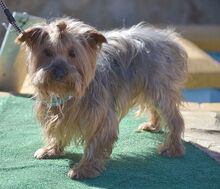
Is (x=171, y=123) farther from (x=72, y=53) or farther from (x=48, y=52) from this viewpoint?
(x=48, y=52)

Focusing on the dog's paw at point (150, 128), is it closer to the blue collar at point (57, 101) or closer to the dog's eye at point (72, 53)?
the blue collar at point (57, 101)

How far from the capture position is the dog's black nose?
14.8ft

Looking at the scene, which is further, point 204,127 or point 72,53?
point 204,127

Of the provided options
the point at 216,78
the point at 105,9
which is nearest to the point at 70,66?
the point at 216,78

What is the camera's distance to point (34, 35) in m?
4.68

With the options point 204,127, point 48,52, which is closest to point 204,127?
point 204,127

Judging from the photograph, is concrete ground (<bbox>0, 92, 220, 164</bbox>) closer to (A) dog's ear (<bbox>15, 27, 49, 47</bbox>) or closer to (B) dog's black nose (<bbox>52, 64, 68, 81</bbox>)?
(B) dog's black nose (<bbox>52, 64, 68, 81</bbox>)

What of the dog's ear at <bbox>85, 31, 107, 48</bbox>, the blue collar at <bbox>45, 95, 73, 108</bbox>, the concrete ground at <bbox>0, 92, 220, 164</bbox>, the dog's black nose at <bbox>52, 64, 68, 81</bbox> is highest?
the dog's ear at <bbox>85, 31, 107, 48</bbox>

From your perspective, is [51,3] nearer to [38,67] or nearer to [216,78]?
[216,78]

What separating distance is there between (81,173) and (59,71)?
3.06ft

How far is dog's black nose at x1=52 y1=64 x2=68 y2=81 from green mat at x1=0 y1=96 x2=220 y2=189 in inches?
34.7

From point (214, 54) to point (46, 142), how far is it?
685 centimetres

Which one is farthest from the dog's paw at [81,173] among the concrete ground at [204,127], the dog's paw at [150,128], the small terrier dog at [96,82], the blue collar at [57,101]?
the dog's paw at [150,128]

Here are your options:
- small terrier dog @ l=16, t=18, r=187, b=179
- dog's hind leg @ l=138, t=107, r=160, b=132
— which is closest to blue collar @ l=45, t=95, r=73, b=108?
small terrier dog @ l=16, t=18, r=187, b=179
